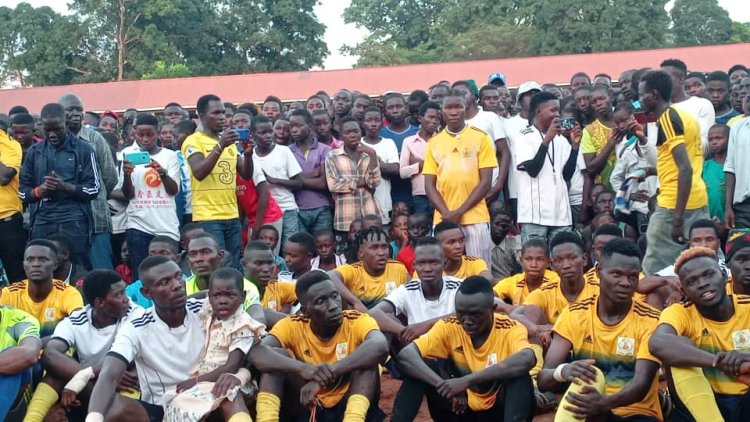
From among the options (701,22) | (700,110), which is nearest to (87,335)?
(700,110)

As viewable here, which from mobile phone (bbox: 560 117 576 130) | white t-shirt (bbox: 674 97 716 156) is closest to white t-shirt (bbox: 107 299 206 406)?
mobile phone (bbox: 560 117 576 130)

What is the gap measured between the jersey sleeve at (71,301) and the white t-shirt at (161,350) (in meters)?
1.18

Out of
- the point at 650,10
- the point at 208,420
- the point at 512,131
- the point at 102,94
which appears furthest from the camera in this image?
the point at 650,10

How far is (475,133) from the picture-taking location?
9.26 meters

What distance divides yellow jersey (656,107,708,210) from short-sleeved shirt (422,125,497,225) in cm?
181

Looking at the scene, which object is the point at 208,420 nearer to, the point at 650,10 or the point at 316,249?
the point at 316,249

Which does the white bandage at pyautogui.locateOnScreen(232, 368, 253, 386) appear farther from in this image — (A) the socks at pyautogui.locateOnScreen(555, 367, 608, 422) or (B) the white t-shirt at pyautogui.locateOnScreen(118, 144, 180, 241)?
(B) the white t-shirt at pyautogui.locateOnScreen(118, 144, 180, 241)

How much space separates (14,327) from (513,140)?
17.1 ft

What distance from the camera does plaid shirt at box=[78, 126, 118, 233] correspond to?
938cm

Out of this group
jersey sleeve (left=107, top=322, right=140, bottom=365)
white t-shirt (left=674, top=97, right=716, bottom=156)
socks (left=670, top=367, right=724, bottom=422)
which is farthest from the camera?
white t-shirt (left=674, top=97, right=716, bottom=156)

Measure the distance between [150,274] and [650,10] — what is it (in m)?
42.7

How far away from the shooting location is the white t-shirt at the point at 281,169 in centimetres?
995

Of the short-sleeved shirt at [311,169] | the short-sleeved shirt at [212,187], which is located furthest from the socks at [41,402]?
the short-sleeved shirt at [311,169]

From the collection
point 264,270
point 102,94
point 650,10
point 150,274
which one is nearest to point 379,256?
point 264,270
